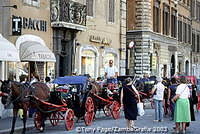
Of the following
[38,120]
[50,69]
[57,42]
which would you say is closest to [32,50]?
[50,69]

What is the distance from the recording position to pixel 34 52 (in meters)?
22.7

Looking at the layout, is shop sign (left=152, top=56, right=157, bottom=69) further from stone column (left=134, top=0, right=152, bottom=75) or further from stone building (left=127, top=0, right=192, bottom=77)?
stone column (left=134, top=0, right=152, bottom=75)

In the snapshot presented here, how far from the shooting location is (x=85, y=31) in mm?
29219

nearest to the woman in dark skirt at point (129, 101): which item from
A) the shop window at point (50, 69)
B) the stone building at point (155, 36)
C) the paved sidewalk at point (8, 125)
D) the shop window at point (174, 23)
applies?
the paved sidewalk at point (8, 125)

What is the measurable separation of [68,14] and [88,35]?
3.64 metres

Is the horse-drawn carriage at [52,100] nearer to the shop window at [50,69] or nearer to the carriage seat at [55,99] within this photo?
the carriage seat at [55,99]

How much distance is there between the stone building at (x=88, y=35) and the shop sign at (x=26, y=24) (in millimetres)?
858

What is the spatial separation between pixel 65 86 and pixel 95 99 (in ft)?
6.24

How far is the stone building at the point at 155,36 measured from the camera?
41875 millimetres

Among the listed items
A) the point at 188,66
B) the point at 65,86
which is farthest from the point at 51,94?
the point at 188,66

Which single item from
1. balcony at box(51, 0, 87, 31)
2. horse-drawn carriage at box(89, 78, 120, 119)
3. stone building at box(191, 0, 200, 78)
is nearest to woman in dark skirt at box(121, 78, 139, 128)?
horse-drawn carriage at box(89, 78, 120, 119)

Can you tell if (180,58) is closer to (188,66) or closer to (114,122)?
(188,66)

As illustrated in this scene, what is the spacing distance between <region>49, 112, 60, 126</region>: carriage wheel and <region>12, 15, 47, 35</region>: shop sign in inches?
206

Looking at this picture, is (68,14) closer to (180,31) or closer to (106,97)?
(106,97)
